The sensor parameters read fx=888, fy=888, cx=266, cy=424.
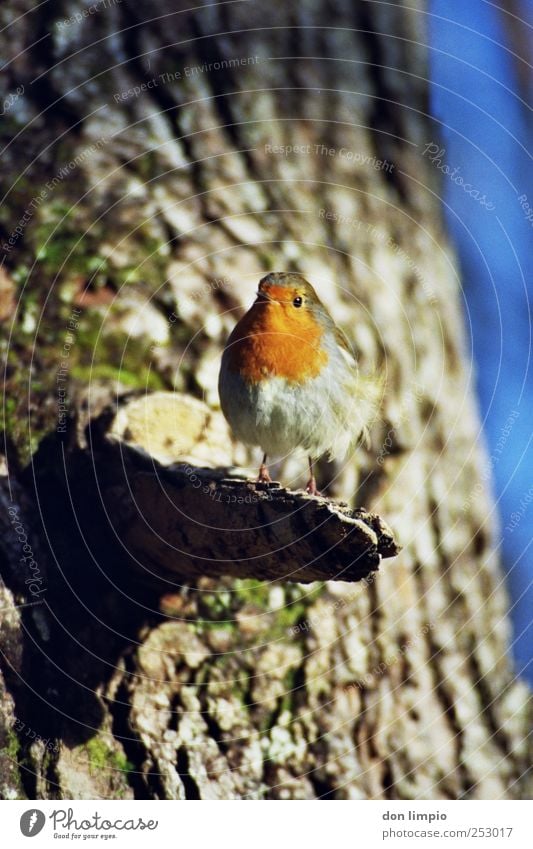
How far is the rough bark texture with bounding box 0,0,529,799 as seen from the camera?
151 centimetres

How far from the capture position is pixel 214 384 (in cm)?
165

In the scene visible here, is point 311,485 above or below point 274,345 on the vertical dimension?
below

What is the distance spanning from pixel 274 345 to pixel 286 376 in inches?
2.3

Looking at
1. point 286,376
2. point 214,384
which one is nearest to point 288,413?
point 286,376

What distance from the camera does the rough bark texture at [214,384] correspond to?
151cm

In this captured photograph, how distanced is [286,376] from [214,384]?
0.15m

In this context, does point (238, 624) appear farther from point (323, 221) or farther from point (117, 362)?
point (323, 221)

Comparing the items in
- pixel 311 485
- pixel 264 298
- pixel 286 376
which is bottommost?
pixel 311 485

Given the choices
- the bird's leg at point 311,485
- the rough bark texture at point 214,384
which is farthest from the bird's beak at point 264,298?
the bird's leg at point 311,485

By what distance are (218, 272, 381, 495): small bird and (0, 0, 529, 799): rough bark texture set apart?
79mm

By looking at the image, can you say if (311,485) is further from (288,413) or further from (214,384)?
(214,384)

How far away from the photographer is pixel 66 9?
1738 millimetres

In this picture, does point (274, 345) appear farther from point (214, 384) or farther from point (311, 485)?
point (311, 485)

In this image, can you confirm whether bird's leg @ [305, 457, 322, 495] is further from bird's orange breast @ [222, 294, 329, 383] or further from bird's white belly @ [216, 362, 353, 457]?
bird's orange breast @ [222, 294, 329, 383]
